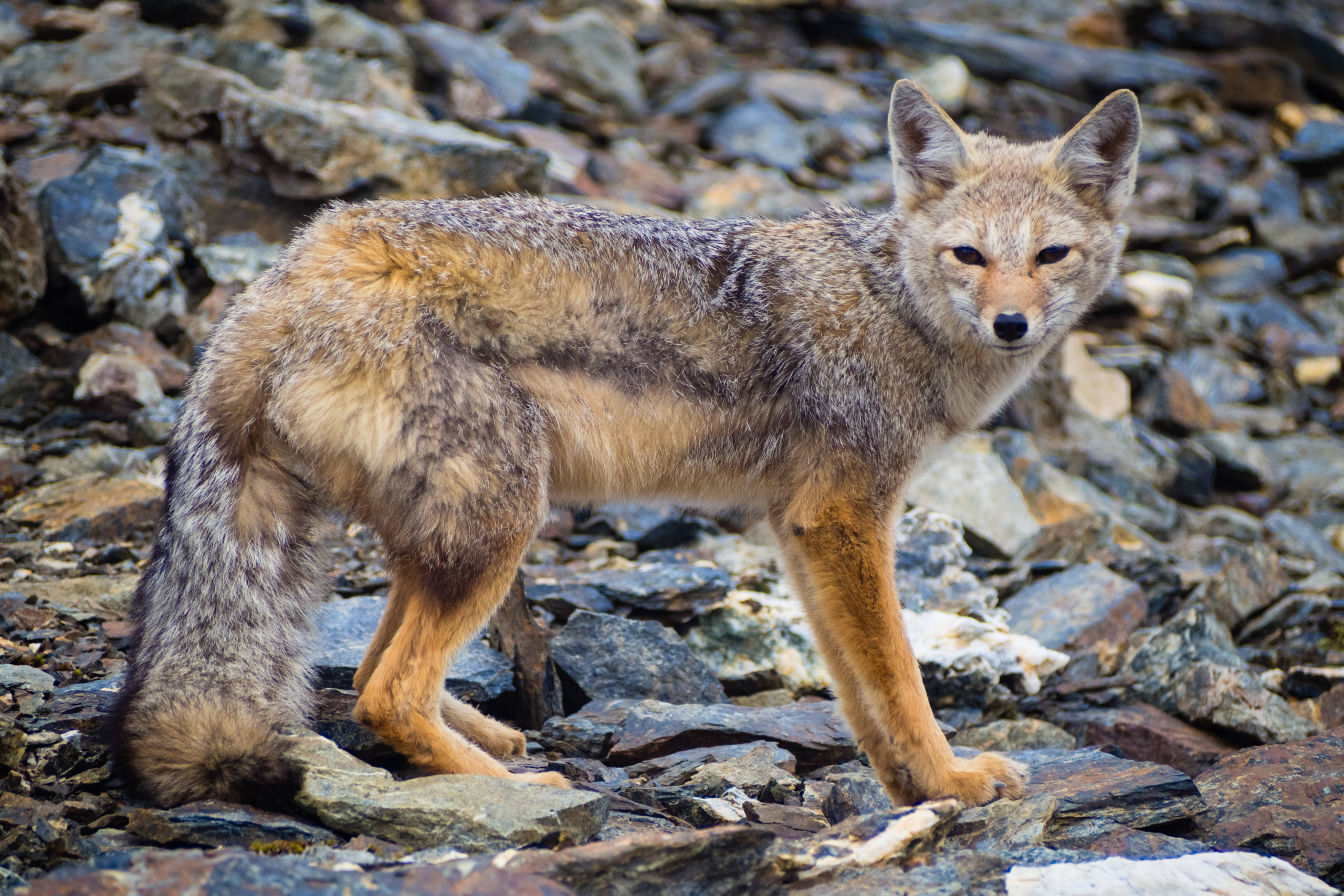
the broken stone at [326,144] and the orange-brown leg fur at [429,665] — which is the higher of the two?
the broken stone at [326,144]

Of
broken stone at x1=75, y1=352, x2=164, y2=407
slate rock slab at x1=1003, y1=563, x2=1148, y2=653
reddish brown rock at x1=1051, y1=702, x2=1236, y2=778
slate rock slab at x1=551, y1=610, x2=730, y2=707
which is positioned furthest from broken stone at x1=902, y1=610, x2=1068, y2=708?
broken stone at x1=75, y1=352, x2=164, y2=407

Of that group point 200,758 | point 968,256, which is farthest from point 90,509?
point 968,256

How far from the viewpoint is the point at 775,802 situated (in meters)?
4.64

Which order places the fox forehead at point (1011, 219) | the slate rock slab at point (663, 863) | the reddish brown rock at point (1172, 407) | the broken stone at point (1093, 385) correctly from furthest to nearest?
the reddish brown rock at point (1172, 407) < the broken stone at point (1093, 385) < the fox forehead at point (1011, 219) < the slate rock slab at point (663, 863)

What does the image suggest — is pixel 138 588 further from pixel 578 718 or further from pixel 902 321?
pixel 902 321

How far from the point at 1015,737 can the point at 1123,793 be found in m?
1.63

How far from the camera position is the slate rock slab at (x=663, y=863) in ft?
10.6

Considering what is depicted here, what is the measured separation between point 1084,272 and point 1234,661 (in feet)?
11.3

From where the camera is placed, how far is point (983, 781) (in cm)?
461

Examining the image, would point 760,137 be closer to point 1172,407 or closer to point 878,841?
point 1172,407

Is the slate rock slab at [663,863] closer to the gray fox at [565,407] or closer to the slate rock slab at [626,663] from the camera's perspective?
the gray fox at [565,407]

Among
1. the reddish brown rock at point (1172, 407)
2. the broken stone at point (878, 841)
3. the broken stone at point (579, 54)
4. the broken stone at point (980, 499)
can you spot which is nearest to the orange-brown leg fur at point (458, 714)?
the broken stone at point (878, 841)

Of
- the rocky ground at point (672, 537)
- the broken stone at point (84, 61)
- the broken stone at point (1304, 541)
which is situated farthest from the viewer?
the broken stone at point (84, 61)

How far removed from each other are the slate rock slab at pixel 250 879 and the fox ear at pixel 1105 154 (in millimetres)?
4499
